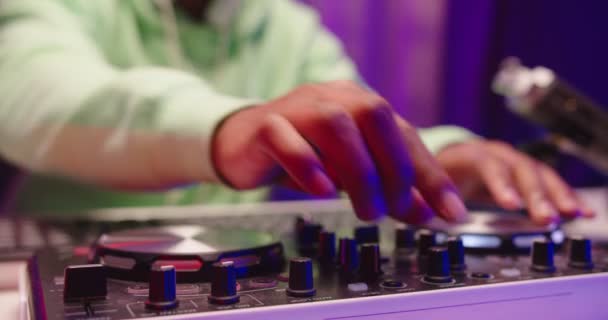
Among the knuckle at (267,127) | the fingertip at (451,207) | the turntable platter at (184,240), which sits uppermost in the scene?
the knuckle at (267,127)

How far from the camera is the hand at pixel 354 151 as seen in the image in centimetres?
52

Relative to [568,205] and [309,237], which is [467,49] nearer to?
[568,205]

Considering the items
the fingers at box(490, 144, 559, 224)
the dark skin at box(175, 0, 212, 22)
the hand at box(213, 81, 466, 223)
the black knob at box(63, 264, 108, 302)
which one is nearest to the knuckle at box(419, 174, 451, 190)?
the hand at box(213, 81, 466, 223)

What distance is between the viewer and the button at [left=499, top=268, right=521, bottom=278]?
48cm

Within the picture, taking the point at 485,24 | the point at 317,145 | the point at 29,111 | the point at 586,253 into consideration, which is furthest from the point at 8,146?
the point at 485,24

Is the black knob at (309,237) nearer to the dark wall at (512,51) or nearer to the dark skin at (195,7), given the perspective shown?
the dark skin at (195,7)

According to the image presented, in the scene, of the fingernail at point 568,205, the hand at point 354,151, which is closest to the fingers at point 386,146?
the hand at point 354,151

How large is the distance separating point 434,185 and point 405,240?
0.08m

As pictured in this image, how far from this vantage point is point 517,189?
90cm

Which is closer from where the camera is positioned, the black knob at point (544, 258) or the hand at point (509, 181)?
the black knob at point (544, 258)

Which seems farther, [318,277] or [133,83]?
→ [133,83]

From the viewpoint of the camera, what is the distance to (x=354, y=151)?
522mm

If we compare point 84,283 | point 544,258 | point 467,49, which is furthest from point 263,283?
point 467,49

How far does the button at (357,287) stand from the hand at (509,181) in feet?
1.13
